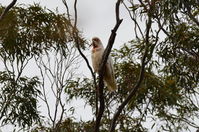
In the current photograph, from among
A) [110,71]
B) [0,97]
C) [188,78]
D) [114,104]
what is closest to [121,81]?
[114,104]

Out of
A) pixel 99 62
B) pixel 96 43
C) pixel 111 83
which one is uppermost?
pixel 96 43

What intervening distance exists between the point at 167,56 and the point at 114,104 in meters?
0.82

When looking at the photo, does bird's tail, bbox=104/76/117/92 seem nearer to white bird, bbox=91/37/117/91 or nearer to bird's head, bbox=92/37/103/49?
white bird, bbox=91/37/117/91

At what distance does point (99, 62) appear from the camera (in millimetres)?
4559

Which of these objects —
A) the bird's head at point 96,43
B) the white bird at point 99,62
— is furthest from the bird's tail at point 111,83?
the bird's head at point 96,43

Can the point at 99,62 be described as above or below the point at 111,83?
above

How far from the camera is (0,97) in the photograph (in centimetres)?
630

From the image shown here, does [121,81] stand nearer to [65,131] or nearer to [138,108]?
[138,108]

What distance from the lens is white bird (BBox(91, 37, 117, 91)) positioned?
4.45 meters

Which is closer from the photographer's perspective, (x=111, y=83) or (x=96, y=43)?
(x=111, y=83)

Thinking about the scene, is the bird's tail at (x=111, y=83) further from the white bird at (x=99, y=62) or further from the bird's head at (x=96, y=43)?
the bird's head at (x=96, y=43)

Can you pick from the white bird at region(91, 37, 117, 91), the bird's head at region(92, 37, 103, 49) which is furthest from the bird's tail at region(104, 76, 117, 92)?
the bird's head at region(92, 37, 103, 49)

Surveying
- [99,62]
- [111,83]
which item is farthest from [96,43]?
[111,83]

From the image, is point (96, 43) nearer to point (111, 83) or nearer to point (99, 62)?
point (99, 62)
